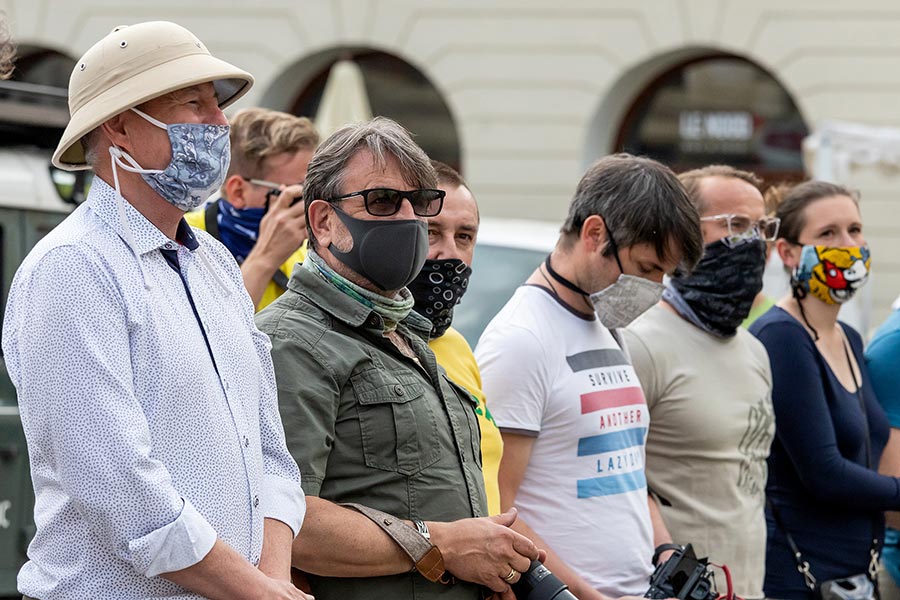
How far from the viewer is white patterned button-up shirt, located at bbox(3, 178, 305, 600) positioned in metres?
2.15

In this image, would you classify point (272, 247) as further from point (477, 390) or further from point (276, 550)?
point (276, 550)

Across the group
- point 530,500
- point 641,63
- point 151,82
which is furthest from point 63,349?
point 641,63

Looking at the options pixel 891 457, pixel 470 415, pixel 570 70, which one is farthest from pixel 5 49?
pixel 570 70

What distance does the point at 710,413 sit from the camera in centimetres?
383

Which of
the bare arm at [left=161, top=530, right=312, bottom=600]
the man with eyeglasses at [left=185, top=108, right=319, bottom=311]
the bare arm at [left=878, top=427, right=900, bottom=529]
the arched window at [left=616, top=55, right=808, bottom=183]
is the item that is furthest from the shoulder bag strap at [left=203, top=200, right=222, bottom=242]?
the arched window at [left=616, top=55, right=808, bottom=183]

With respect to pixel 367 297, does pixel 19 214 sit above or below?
below

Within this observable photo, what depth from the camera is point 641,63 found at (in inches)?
556

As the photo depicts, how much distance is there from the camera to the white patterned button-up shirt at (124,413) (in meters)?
2.15

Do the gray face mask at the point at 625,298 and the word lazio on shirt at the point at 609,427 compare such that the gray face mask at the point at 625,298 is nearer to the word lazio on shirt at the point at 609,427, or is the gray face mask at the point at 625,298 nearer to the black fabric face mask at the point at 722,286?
the word lazio on shirt at the point at 609,427

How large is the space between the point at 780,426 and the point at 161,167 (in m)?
2.49

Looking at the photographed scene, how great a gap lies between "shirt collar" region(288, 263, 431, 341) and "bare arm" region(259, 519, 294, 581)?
0.47 meters

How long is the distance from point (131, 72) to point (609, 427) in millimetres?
1546

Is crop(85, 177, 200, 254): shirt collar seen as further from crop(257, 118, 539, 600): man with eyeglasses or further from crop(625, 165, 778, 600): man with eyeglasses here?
crop(625, 165, 778, 600): man with eyeglasses

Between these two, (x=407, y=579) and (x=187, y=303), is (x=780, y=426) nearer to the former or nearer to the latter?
(x=407, y=579)
